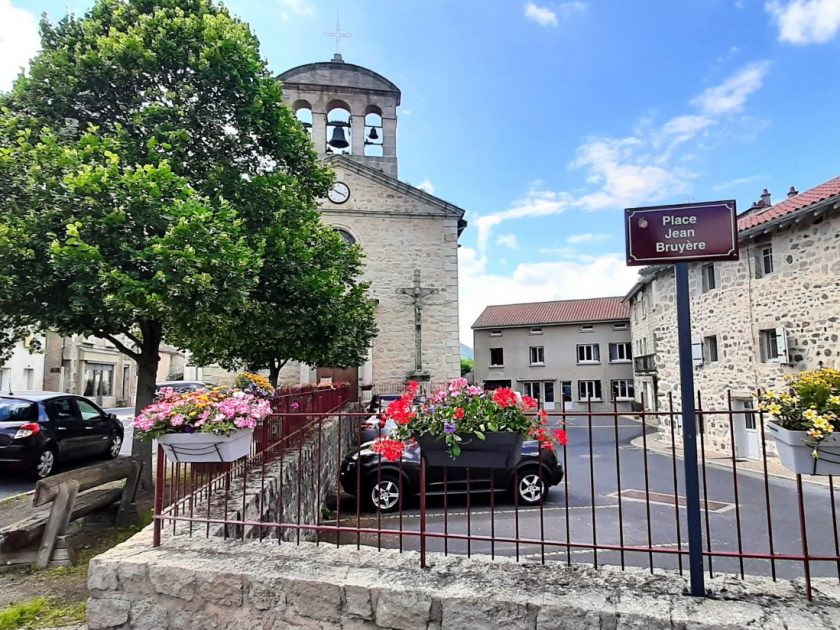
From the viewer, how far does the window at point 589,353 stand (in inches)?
1312

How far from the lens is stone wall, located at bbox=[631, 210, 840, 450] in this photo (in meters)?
12.2

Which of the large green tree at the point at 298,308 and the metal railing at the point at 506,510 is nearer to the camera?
the metal railing at the point at 506,510

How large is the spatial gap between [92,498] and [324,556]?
409cm

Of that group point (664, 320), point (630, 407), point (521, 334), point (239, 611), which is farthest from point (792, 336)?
point (521, 334)

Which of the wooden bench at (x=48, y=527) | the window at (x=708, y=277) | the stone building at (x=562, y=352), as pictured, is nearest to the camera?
the wooden bench at (x=48, y=527)

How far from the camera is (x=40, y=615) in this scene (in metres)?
3.57

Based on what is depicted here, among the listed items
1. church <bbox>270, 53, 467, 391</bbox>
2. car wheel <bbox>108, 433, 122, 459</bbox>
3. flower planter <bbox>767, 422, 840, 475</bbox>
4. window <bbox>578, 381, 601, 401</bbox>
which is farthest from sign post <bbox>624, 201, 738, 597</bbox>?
window <bbox>578, 381, 601, 401</bbox>

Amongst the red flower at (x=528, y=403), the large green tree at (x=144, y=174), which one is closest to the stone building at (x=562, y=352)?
the large green tree at (x=144, y=174)

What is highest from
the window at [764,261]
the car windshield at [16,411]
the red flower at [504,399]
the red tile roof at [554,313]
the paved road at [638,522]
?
the red tile roof at [554,313]

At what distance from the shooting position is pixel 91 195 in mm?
5727

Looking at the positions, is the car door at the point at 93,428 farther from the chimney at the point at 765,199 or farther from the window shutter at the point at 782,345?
the chimney at the point at 765,199

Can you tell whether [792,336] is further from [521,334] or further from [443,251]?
[521,334]

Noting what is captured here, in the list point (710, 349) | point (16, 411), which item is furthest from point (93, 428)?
point (710, 349)

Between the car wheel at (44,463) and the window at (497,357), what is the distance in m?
29.1
